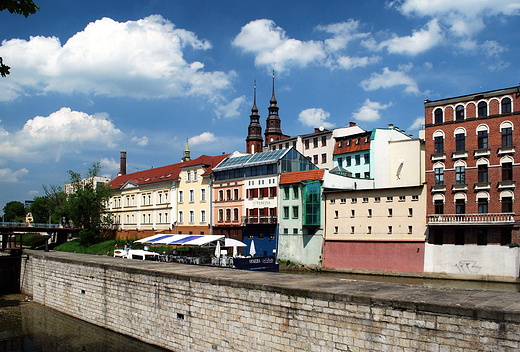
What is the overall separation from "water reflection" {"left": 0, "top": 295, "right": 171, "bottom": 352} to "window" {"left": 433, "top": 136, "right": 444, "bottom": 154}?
108 feet

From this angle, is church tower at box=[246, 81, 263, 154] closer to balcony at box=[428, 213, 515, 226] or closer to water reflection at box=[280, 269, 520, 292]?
water reflection at box=[280, 269, 520, 292]

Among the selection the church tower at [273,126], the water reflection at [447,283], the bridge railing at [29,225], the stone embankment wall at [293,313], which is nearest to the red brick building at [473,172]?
the water reflection at [447,283]

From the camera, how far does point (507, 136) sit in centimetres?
3925

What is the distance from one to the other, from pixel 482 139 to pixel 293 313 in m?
32.6

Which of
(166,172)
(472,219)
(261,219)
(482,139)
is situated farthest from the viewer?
(166,172)

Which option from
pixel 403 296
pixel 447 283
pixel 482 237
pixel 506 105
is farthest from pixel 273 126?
pixel 403 296

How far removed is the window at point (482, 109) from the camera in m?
40.5

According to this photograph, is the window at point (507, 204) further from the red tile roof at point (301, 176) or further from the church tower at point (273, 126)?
the church tower at point (273, 126)

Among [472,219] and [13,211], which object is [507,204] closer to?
[472,219]

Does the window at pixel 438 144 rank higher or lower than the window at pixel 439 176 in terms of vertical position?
higher

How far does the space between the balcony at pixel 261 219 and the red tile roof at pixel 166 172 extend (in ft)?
33.0

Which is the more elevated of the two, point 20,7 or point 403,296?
point 20,7

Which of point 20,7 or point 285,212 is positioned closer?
point 20,7

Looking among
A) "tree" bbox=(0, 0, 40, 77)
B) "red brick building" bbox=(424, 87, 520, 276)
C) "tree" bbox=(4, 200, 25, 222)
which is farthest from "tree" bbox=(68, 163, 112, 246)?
"tree" bbox=(4, 200, 25, 222)
